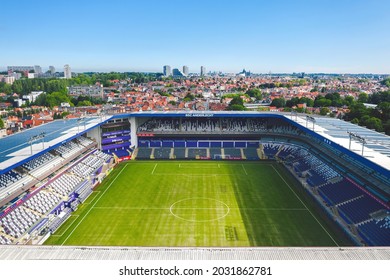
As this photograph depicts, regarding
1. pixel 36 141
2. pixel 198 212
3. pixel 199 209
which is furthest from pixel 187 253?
pixel 36 141

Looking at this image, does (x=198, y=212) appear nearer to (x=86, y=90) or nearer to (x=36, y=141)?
(x=36, y=141)

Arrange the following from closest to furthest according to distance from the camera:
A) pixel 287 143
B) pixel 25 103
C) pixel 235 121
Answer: pixel 287 143 → pixel 235 121 → pixel 25 103

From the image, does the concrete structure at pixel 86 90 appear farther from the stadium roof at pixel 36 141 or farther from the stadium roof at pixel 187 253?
the stadium roof at pixel 187 253

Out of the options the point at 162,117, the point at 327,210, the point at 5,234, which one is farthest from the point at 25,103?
the point at 327,210

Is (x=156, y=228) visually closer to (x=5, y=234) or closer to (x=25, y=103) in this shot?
(x=5, y=234)

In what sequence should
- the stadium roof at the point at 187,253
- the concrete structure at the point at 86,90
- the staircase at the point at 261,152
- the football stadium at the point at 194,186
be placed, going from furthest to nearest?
the concrete structure at the point at 86,90 < the staircase at the point at 261,152 < the football stadium at the point at 194,186 < the stadium roof at the point at 187,253

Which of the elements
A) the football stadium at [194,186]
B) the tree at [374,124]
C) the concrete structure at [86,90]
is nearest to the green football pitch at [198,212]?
the football stadium at [194,186]
